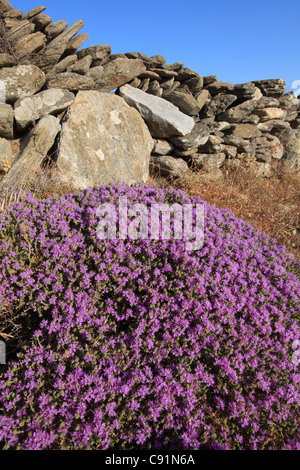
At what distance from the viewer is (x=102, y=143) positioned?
17.5 feet

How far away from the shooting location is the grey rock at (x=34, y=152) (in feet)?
14.7

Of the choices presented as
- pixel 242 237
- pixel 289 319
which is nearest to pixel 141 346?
pixel 289 319

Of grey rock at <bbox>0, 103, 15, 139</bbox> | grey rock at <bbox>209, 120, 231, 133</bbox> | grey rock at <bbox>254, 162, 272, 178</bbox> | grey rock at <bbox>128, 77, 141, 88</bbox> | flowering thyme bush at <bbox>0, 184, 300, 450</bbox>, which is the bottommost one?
flowering thyme bush at <bbox>0, 184, 300, 450</bbox>

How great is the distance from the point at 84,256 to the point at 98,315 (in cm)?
61

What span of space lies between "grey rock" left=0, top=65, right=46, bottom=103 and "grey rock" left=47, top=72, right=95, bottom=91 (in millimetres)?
285

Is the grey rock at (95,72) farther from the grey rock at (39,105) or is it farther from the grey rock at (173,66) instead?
the grey rock at (173,66)

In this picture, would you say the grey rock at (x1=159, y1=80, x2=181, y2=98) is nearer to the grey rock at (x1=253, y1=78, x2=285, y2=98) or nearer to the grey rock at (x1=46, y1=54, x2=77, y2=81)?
the grey rock at (x1=46, y1=54, x2=77, y2=81)

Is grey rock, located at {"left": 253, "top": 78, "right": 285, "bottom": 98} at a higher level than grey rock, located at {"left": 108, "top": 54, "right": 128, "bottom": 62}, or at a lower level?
higher

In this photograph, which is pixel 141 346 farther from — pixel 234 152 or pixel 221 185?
pixel 234 152

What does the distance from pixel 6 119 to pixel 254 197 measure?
225 inches

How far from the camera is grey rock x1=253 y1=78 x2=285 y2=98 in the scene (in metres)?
9.60

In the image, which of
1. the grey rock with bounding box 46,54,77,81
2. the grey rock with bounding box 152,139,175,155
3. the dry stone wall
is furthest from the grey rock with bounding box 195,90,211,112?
the grey rock with bounding box 46,54,77,81

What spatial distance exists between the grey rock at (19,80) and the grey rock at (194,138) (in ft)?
10.1

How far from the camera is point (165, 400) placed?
2.23m
